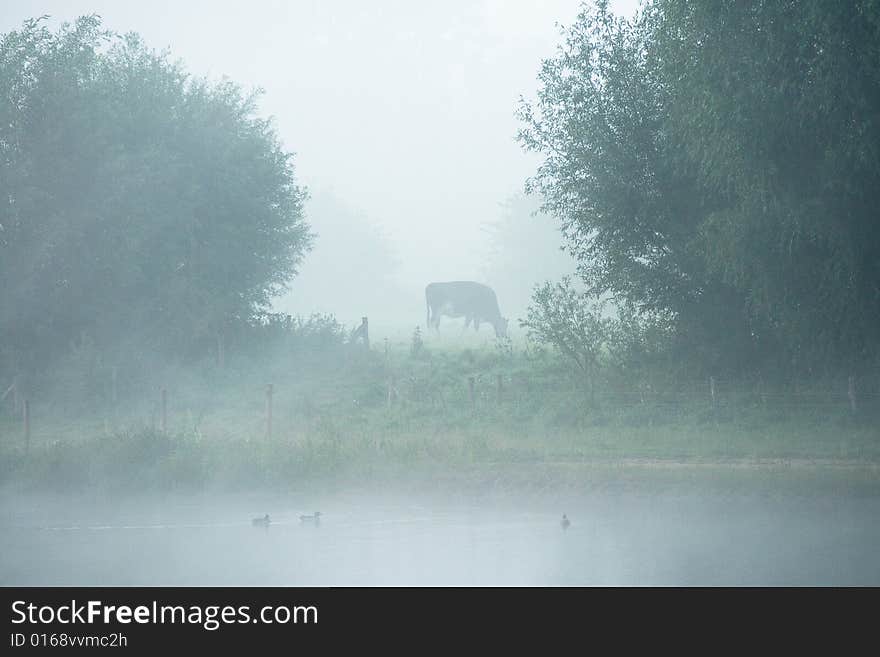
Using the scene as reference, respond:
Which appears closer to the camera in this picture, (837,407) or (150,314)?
(837,407)

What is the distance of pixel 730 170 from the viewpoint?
20.3m

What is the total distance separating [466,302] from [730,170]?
35.6 metres

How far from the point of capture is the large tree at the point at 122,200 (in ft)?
110

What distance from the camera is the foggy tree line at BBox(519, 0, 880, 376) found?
18453mm

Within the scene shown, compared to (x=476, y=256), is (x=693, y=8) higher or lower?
lower

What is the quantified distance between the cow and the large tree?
17366mm

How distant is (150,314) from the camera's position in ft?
118

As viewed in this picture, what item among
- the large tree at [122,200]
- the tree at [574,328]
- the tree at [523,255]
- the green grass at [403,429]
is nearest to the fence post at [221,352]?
the green grass at [403,429]

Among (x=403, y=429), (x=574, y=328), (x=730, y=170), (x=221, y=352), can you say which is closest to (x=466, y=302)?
(x=221, y=352)

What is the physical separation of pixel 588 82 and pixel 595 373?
7344 mm

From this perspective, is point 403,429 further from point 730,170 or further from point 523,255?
point 523,255

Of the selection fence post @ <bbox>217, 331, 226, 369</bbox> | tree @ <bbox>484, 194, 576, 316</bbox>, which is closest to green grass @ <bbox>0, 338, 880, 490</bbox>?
fence post @ <bbox>217, 331, 226, 369</bbox>
